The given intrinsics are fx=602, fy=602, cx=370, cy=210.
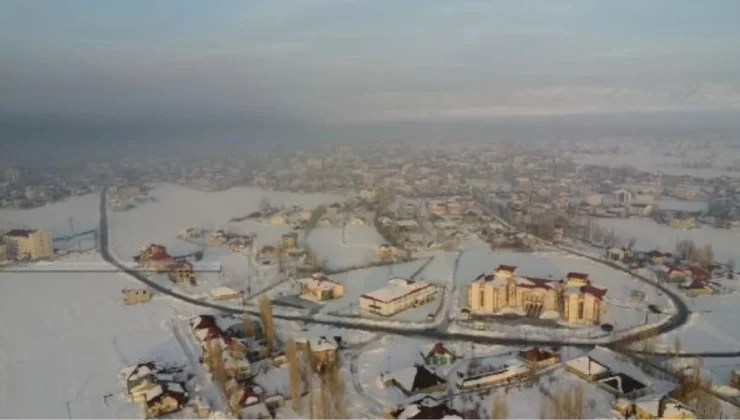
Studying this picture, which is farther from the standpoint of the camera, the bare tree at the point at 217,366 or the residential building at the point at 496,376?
the residential building at the point at 496,376

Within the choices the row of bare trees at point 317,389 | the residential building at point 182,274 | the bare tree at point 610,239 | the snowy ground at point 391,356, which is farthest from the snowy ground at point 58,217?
the bare tree at point 610,239

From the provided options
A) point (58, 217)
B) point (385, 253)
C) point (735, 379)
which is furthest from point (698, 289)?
point (58, 217)

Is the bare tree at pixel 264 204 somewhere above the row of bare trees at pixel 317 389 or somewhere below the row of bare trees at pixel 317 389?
above

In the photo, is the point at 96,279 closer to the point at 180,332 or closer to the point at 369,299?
the point at 180,332

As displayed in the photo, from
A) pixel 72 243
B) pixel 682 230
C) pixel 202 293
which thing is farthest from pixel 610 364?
pixel 72 243

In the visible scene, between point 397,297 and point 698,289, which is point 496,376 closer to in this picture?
point 397,297

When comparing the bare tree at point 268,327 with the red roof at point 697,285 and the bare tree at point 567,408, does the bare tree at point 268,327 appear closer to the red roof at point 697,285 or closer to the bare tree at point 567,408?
the bare tree at point 567,408
